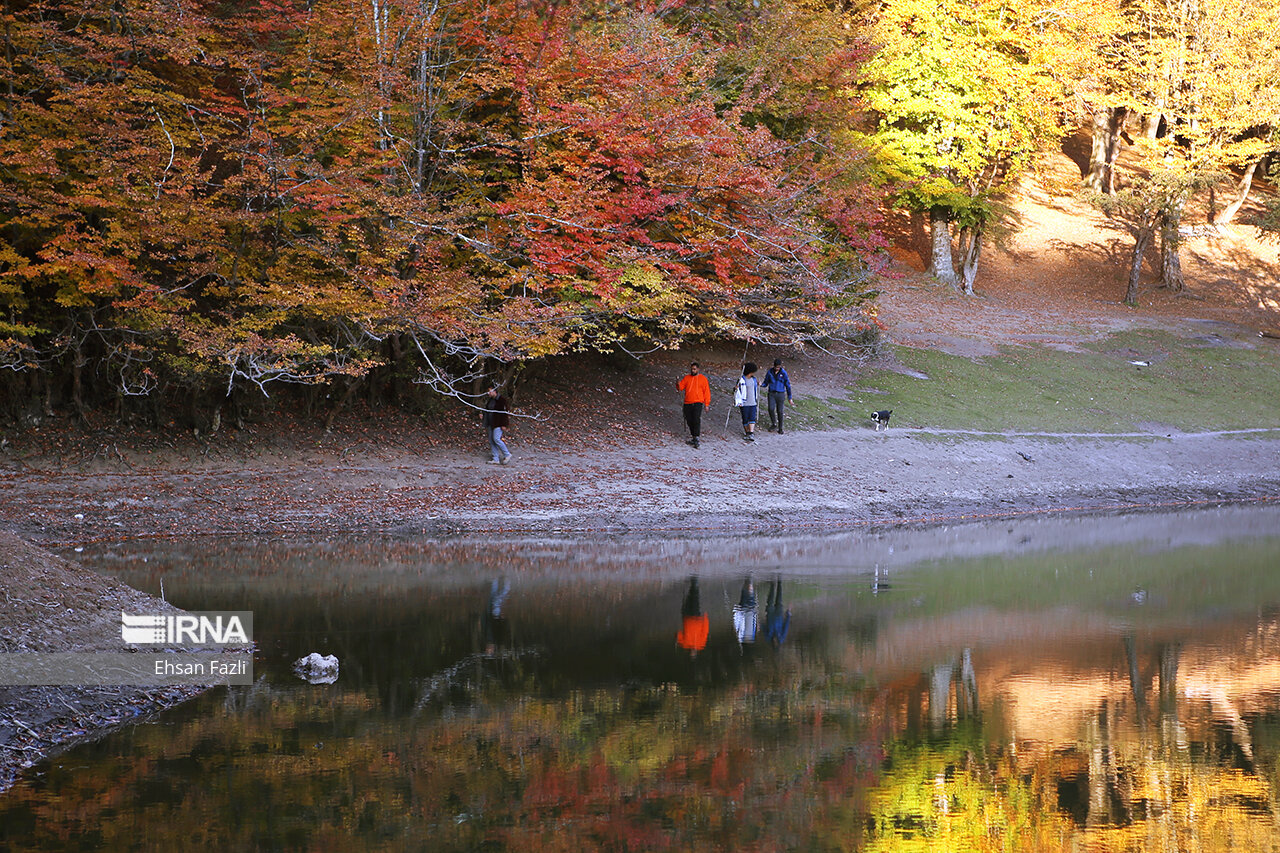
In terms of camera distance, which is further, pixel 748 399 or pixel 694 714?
pixel 748 399

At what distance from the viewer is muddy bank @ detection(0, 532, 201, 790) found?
24.5 feet

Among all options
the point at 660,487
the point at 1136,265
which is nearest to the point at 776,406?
the point at 660,487

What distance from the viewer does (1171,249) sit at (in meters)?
37.1

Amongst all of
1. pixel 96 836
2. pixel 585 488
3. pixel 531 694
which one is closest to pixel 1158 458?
pixel 585 488

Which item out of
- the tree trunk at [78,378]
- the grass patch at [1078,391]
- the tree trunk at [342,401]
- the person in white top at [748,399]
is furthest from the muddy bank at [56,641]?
the grass patch at [1078,391]

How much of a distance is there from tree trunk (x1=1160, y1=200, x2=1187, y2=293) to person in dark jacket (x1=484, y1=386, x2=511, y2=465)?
1053 inches

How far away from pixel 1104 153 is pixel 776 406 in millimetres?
25548

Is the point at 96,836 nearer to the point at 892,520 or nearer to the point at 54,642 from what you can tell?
the point at 54,642

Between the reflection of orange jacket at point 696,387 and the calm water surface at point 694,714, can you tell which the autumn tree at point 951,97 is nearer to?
the reflection of orange jacket at point 696,387

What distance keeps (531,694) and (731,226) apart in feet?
41.9

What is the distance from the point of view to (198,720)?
26.6ft

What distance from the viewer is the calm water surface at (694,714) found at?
6328 millimetres

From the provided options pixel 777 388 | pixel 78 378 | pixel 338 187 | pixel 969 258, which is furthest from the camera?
pixel 969 258

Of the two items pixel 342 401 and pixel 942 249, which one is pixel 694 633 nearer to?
pixel 342 401
